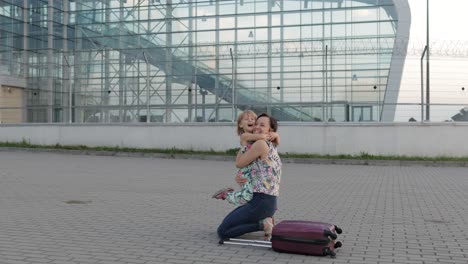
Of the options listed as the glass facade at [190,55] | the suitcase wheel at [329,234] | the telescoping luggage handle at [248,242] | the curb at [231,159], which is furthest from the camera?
the glass facade at [190,55]

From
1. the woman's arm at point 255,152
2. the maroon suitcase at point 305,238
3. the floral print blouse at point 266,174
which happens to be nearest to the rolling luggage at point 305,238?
the maroon suitcase at point 305,238

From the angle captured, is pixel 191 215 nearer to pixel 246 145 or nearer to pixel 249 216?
pixel 249 216

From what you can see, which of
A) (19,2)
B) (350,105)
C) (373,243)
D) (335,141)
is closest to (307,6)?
(350,105)

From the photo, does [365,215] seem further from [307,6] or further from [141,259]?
[307,6]

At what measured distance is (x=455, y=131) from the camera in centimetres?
2248

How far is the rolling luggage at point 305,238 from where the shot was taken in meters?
5.89

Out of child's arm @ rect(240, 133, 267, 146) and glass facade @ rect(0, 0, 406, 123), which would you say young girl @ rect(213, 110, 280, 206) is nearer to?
child's arm @ rect(240, 133, 267, 146)

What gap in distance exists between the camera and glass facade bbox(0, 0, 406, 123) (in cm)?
3344

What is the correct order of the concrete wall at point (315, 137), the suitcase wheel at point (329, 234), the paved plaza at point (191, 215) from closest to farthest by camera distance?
the suitcase wheel at point (329, 234) → the paved plaza at point (191, 215) → the concrete wall at point (315, 137)

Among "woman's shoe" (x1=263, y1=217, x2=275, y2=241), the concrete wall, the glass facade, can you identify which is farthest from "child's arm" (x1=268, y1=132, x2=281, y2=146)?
the glass facade

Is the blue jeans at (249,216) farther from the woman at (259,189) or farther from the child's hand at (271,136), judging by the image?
the child's hand at (271,136)

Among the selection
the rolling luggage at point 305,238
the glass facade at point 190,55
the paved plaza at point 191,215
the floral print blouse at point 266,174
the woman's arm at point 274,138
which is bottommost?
the paved plaza at point 191,215

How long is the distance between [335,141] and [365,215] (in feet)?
47.6

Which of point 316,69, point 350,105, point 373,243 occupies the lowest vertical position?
point 373,243
